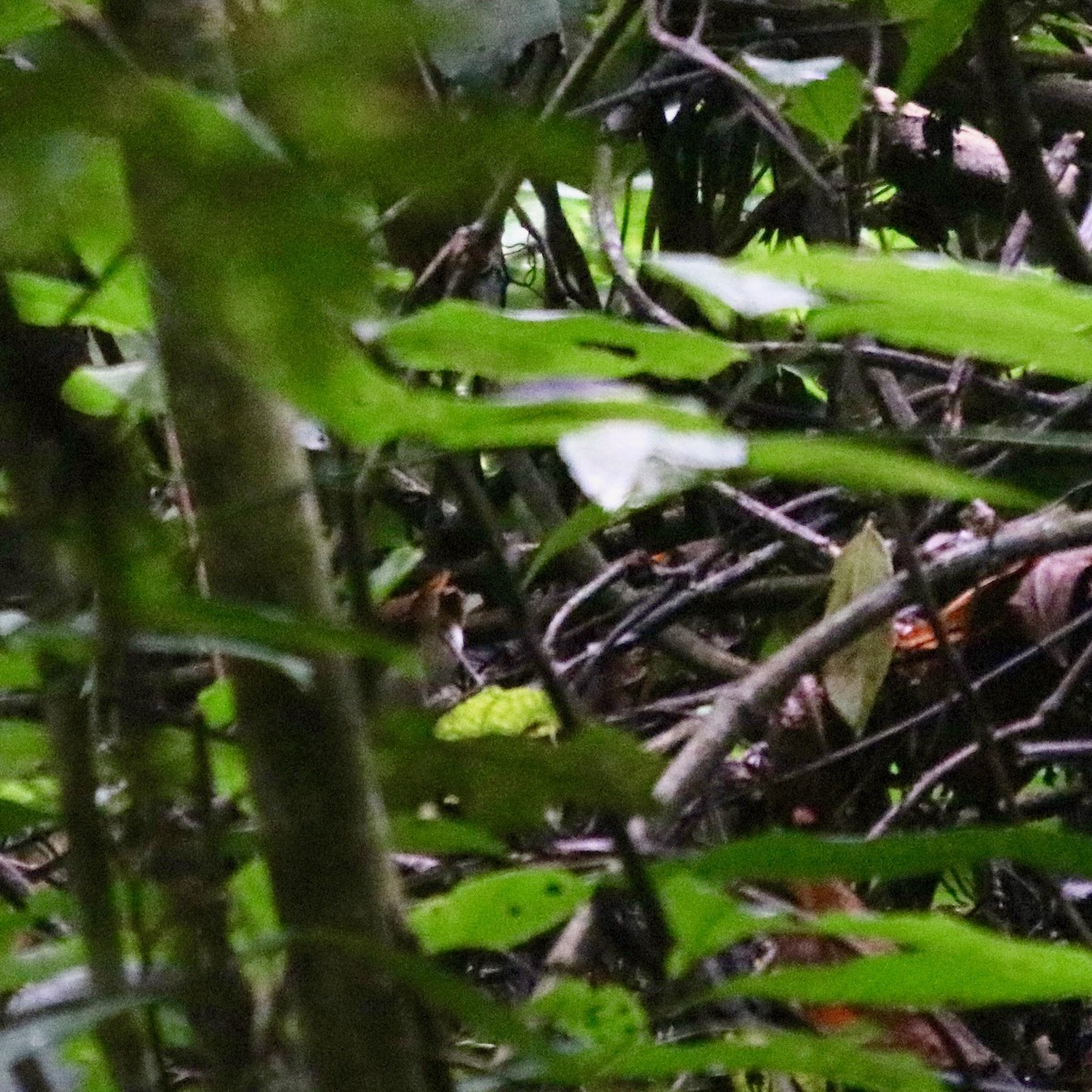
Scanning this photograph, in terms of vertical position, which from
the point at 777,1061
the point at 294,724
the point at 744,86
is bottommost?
the point at 777,1061

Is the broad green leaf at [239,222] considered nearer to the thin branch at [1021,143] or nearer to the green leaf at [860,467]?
the green leaf at [860,467]

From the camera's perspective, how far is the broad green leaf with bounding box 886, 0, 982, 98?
0.78 metres

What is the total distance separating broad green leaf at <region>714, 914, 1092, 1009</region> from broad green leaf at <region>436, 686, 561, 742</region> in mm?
532

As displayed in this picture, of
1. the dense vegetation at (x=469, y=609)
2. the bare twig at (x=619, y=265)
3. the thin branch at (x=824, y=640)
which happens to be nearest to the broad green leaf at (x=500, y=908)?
the dense vegetation at (x=469, y=609)

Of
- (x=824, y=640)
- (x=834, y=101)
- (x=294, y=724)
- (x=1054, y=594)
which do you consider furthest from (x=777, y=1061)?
(x=834, y=101)

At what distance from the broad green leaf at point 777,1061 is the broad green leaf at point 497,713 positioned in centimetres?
52

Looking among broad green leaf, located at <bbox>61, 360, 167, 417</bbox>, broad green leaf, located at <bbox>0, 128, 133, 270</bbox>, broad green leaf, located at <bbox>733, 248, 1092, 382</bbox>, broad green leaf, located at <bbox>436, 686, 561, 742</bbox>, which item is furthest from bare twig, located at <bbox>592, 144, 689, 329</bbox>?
broad green leaf, located at <bbox>0, 128, 133, 270</bbox>

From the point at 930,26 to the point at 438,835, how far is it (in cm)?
49

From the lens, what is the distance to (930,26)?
798 millimetres

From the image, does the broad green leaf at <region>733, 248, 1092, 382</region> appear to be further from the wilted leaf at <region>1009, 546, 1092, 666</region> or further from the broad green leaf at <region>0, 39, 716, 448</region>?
the wilted leaf at <region>1009, 546, 1092, 666</region>

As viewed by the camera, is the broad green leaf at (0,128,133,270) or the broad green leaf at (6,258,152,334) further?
the broad green leaf at (6,258,152,334)

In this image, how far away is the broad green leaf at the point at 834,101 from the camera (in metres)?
1.06

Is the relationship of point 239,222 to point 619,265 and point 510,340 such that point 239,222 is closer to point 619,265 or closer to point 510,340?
point 510,340

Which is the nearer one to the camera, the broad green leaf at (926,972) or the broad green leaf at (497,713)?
the broad green leaf at (926,972)
